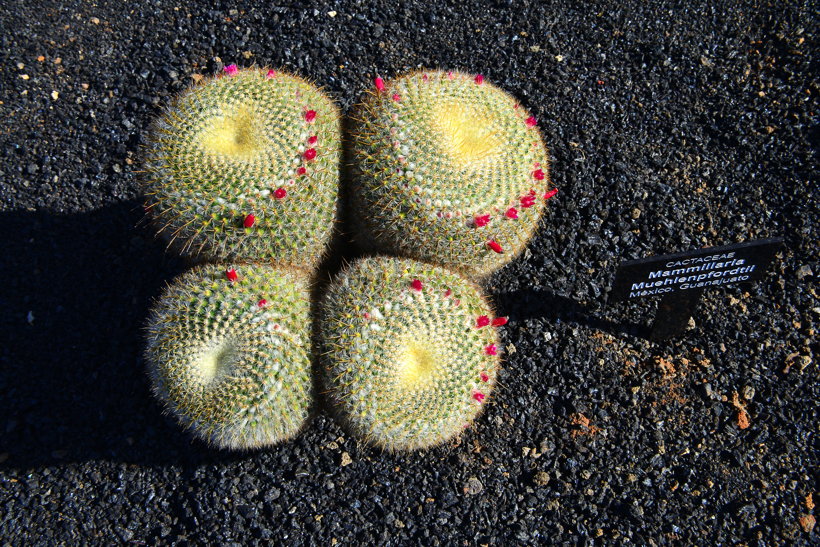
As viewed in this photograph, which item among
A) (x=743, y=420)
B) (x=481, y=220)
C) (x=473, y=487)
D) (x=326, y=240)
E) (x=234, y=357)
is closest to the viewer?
(x=234, y=357)

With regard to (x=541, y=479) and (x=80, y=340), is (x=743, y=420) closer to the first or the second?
(x=541, y=479)

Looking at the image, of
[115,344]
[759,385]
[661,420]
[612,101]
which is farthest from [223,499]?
[612,101]

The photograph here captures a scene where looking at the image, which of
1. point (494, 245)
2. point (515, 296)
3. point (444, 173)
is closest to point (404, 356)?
point (494, 245)

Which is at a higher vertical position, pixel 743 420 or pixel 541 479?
pixel 743 420

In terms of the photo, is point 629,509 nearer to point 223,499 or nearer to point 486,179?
point 486,179

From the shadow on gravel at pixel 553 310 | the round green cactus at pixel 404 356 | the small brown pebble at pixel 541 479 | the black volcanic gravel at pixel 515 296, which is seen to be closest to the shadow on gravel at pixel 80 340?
the black volcanic gravel at pixel 515 296

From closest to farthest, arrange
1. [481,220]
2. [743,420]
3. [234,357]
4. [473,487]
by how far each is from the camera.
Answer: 1. [234,357]
2. [481,220]
3. [473,487]
4. [743,420]

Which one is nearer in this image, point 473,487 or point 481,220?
point 481,220
